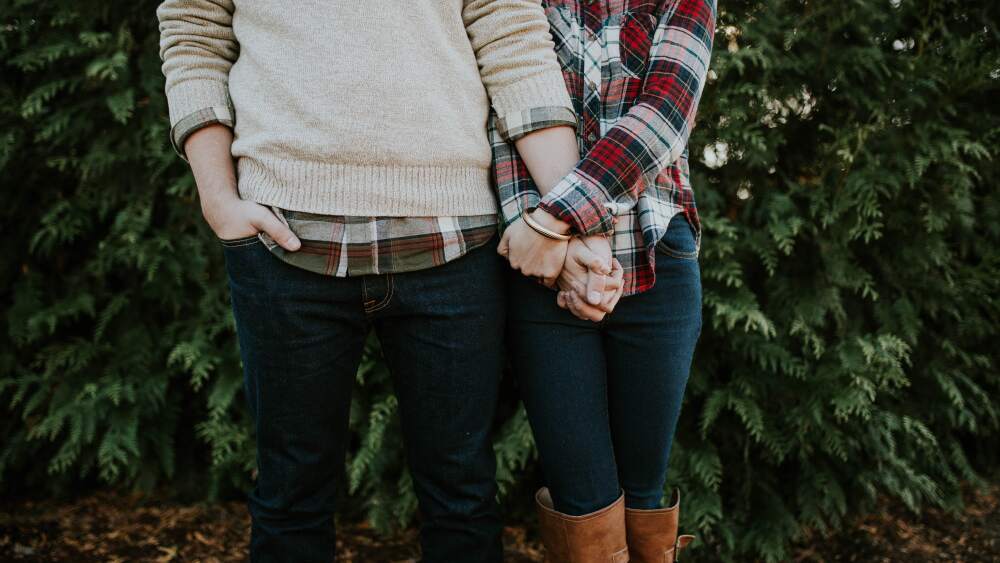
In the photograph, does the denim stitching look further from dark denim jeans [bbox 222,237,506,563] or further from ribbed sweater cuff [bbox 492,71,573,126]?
ribbed sweater cuff [bbox 492,71,573,126]

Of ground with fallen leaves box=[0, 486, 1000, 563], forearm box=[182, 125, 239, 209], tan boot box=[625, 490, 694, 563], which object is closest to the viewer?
forearm box=[182, 125, 239, 209]

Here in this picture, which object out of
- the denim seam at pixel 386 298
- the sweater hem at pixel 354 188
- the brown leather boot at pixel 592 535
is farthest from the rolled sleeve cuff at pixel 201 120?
the brown leather boot at pixel 592 535

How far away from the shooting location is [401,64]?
1.17 m

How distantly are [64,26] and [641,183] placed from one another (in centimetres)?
225

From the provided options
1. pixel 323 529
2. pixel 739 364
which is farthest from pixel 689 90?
pixel 739 364

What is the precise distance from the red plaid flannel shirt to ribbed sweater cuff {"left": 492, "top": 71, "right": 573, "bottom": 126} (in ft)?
0.22

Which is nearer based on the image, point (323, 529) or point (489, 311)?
point (489, 311)

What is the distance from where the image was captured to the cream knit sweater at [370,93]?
1.16 m

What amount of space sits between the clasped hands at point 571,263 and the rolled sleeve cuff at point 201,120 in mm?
565

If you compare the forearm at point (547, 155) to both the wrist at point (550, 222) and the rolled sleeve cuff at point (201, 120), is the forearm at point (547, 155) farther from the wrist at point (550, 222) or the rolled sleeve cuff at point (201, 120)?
the rolled sleeve cuff at point (201, 120)

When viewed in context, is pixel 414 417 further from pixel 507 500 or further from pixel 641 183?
pixel 507 500

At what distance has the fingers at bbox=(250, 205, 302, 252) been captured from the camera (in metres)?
1.17

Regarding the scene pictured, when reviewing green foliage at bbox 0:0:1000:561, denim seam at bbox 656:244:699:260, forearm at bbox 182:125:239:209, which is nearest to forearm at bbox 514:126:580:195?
denim seam at bbox 656:244:699:260

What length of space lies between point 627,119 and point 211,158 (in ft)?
2.53
